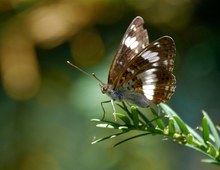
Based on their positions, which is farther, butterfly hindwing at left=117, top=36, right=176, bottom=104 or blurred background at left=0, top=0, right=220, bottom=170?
blurred background at left=0, top=0, right=220, bottom=170

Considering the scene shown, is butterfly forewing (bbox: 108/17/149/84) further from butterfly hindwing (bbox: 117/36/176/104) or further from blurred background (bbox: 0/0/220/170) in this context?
blurred background (bbox: 0/0/220/170)

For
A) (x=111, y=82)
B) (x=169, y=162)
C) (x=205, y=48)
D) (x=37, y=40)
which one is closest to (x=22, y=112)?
(x=37, y=40)

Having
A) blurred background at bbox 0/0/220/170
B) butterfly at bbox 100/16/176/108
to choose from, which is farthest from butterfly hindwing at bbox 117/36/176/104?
blurred background at bbox 0/0/220/170

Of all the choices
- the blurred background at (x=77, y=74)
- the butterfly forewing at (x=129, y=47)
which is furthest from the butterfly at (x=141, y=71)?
the blurred background at (x=77, y=74)

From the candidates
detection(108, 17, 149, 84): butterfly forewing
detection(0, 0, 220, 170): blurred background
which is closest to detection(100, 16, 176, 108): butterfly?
detection(108, 17, 149, 84): butterfly forewing

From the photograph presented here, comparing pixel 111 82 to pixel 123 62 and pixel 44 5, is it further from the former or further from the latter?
pixel 44 5

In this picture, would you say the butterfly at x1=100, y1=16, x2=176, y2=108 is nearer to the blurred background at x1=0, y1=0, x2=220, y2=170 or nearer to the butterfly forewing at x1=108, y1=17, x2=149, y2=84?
the butterfly forewing at x1=108, y1=17, x2=149, y2=84

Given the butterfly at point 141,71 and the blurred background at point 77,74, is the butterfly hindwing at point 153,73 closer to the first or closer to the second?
the butterfly at point 141,71

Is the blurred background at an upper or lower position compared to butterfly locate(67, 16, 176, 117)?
lower
